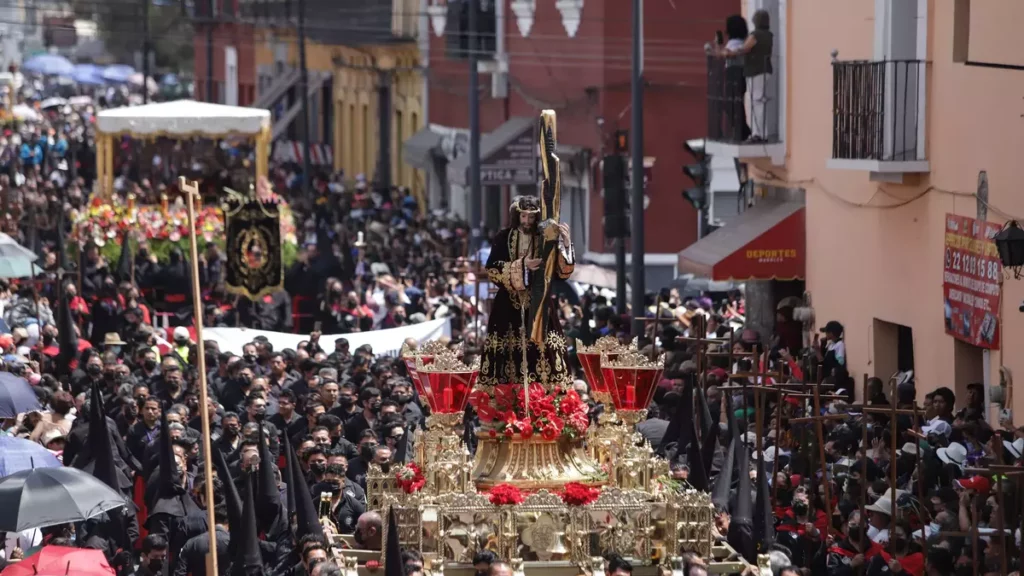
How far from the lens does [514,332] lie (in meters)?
12.3

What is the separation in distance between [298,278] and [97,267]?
240cm

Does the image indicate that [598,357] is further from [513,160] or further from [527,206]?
[513,160]

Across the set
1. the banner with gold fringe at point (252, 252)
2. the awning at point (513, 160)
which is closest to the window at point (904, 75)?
the banner with gold fringe at point (252, 252)

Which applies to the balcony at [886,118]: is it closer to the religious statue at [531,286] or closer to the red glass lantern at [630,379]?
the red glass lantern at [630,379]

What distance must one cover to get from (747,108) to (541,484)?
13628mm

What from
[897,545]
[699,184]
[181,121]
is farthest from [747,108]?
[181,121]

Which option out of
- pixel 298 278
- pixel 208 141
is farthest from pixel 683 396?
pixel 208 141

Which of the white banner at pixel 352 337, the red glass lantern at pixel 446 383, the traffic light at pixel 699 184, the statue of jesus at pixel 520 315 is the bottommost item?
the white banner at pixel 352 337

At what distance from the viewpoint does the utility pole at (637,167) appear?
82.4ft

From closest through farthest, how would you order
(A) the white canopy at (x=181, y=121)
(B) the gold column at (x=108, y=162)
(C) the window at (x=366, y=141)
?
(A) the white canopy at (x=181, y=121)
(B) the gold column at (x=108, y=162)
(C) the window at (x=366, y=141)

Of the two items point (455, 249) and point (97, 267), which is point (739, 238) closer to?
point (97, 267)

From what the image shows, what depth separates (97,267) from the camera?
29562 millimetres

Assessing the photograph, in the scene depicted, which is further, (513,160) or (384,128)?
(384,128)

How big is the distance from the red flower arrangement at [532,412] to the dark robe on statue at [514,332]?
82 mm
